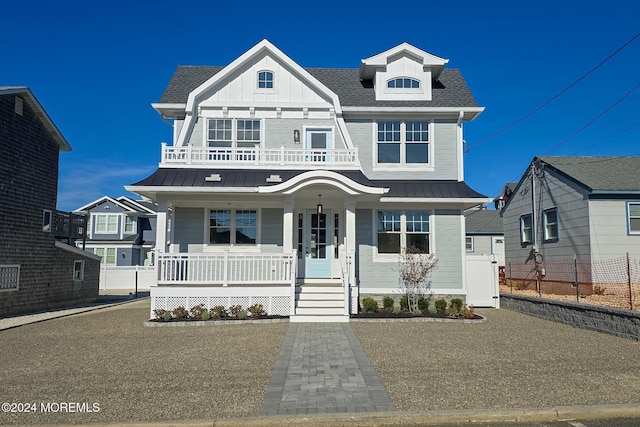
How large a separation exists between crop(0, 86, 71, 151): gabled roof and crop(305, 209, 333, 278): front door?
10.4 metres

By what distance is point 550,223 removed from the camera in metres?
17.9

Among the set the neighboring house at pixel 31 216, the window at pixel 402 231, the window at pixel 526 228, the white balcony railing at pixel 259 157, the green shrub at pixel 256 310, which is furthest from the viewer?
the window at pixel 526 228

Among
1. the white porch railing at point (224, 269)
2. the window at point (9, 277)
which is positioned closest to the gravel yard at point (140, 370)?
the white porch railing at point (224, 269)

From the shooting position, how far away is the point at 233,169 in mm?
13961

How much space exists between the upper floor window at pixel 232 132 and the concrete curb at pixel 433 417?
37.2ft

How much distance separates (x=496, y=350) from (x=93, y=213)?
36.0 meters

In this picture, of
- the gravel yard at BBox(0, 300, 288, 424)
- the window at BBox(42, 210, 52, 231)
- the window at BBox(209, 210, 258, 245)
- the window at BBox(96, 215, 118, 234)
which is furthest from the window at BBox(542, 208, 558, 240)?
the window at BBox(96, 215, 118, 234)

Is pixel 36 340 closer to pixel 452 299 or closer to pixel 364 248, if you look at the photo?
pixel 364 248

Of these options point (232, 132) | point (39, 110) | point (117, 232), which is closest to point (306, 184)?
point (232, 132)

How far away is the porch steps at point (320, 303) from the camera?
39.1 ft

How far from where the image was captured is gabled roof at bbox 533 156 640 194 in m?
15.3

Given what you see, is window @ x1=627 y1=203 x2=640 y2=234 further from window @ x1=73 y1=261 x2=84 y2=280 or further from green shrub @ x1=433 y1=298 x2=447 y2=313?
window @ x1=73 y1=261 x2=84 y2=280

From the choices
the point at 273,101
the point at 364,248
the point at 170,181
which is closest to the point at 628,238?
the point at 364,248

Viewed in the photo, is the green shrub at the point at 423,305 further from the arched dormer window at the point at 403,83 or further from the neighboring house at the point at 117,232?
the neighboring house at the point at 117,232
